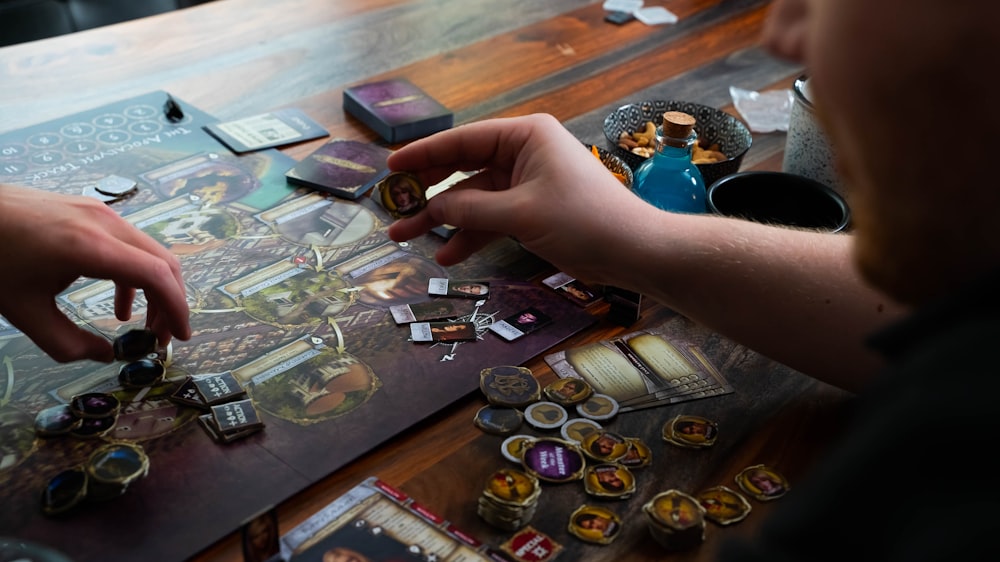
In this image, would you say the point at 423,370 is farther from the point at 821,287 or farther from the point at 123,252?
the point at 821,287

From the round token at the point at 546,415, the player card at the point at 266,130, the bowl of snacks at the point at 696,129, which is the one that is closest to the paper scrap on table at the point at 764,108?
the bowl of snacks at the point at 696,129

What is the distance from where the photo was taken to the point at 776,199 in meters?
1.36

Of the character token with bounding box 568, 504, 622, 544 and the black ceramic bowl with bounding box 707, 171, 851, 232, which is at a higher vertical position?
the black ceramic bowl with bounding box 707, 171, 851, 232

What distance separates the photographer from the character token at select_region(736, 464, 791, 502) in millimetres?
980

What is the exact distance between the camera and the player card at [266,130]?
1591mm

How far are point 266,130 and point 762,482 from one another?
106cm

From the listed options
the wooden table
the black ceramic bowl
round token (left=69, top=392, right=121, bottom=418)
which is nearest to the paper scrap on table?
the wooden table

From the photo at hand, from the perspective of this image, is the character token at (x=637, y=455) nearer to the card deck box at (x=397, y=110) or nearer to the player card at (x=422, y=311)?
the player card at (x=422, y=311)

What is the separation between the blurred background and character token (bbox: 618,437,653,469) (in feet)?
8.53

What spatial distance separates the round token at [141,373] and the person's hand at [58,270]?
0.03m

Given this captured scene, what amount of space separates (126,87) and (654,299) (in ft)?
3.69

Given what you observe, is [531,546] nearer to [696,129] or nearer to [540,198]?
[540,198]

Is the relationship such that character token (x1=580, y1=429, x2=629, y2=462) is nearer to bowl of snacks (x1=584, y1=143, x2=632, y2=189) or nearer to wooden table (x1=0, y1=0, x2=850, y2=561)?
wooden table (x1=0, y1=0, x2=850, y2=561)

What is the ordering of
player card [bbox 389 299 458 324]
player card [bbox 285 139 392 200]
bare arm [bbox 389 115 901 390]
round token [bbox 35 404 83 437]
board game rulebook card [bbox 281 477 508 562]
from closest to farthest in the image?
1. board game rulebook card [bbox 281 477 508 562]
2. round token [bbox 35 404 83 437]
3. bare arm [bbox 389 115 901 390]
4. player card [bbox 389 299 458 324]
5. player card [bbox 285 139 392 200]
